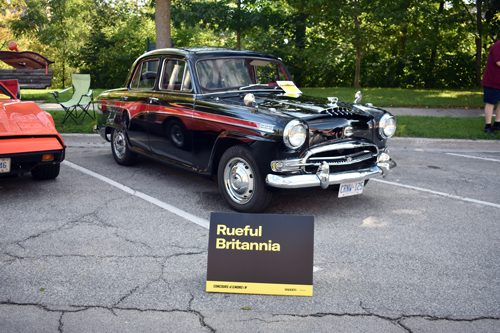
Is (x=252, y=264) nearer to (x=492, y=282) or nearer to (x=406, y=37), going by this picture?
(x=492, y=282)

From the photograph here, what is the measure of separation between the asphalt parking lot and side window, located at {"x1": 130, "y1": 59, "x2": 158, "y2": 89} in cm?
134

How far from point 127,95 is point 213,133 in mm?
2310

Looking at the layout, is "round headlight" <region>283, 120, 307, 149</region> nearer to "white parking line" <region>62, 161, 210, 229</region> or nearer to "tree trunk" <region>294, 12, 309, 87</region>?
"white parking line" <region>62, 161, 210, 229</region>

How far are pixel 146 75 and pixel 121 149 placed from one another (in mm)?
1374

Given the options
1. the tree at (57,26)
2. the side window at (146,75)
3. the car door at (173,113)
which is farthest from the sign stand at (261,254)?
the tree at (57,26)

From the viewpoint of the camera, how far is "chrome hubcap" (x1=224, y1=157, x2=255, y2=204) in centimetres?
486

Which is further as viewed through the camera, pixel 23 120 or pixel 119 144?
pixel 119 144

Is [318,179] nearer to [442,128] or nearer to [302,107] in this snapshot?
[302,107]

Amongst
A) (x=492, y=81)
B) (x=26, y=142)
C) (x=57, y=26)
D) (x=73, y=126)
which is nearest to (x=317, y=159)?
(x=26, y=142)

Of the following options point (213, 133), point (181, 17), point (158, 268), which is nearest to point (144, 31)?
point (181, 17)

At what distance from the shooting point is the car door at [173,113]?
5.62 meters

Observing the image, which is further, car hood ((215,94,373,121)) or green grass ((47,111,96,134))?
green grass ((47,111,96,134))

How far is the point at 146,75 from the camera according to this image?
21.5 feet

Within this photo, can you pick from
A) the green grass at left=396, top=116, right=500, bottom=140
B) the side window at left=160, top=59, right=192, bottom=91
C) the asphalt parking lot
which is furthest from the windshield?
the green grass at left=396, top=116, right=500, bottom=140
